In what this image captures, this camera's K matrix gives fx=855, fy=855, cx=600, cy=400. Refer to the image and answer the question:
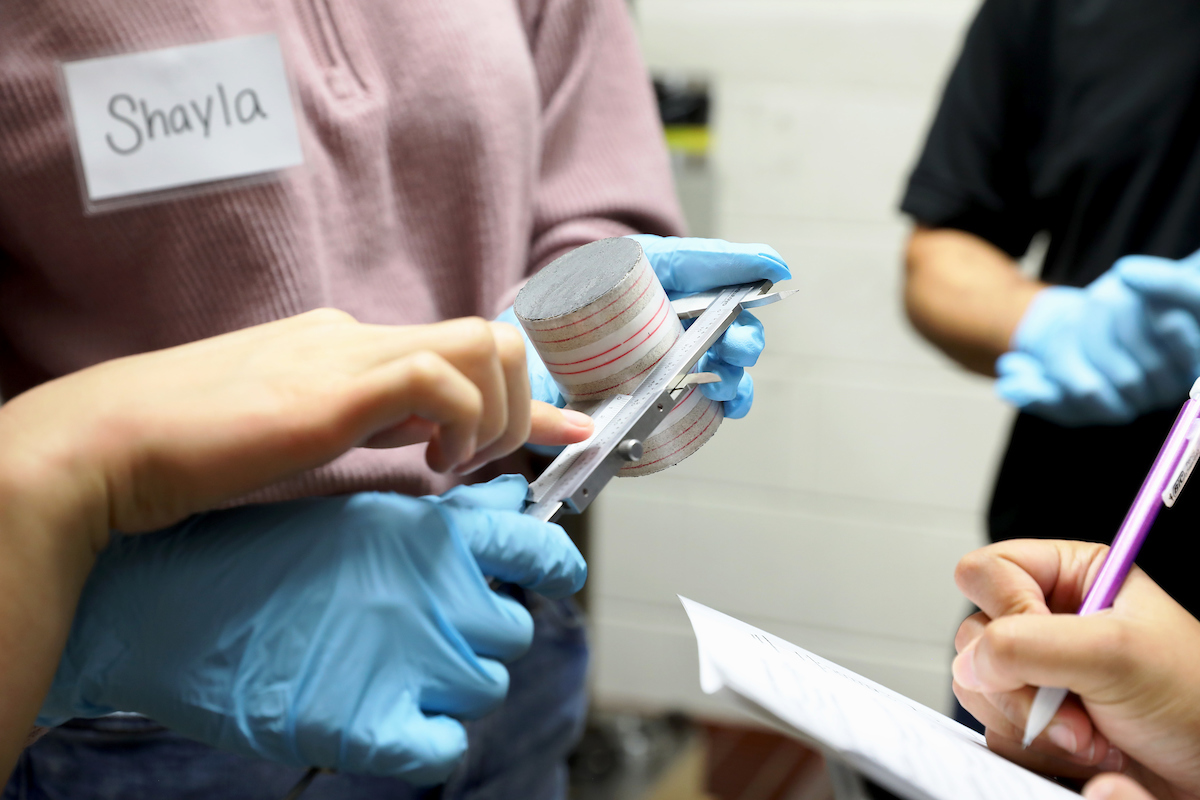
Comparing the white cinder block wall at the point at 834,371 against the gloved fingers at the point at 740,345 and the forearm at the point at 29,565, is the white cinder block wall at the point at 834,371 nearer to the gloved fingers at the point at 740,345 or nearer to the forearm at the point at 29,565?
the gloved fingers at the point at 740,345

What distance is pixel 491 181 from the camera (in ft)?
1.92

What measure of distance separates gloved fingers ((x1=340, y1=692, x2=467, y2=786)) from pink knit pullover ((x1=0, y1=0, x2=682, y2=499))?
0.18 metres

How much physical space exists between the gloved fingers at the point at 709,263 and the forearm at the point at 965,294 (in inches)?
18.3

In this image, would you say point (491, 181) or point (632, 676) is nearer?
point (491, 181)

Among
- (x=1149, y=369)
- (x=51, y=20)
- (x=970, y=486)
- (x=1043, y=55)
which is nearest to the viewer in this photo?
(x=51, y=20)

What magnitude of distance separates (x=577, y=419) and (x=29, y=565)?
232mm

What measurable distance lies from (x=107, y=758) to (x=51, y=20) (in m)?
0.43

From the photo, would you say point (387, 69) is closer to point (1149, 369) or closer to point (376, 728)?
point (376, 728)

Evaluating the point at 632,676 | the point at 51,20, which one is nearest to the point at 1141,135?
the point at 51,20

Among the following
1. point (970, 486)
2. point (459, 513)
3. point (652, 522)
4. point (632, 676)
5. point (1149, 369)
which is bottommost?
point (632, 676)

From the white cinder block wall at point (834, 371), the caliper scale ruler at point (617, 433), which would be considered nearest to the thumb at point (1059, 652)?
the caliper scale ruler at point (617, 433)

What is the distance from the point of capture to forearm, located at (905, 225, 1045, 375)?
854 millimetres

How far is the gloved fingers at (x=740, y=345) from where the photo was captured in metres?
0.46

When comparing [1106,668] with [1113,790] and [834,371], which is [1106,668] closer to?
[1113,790]
